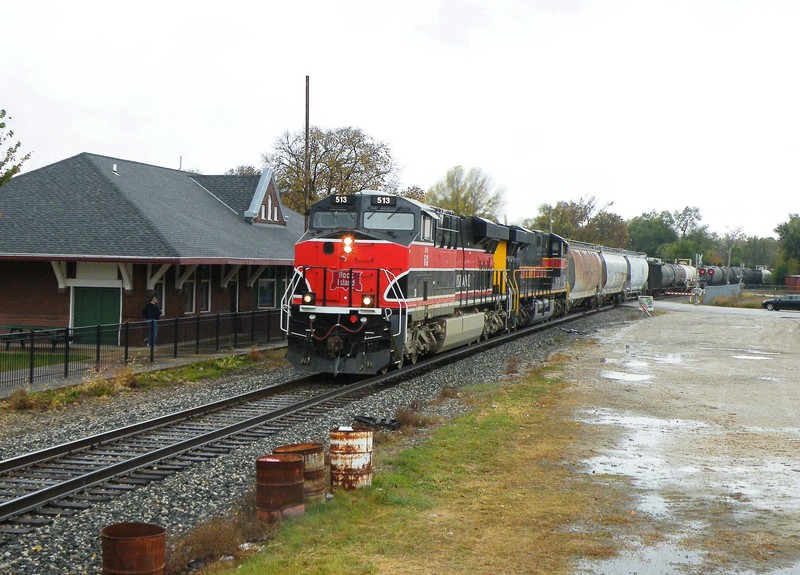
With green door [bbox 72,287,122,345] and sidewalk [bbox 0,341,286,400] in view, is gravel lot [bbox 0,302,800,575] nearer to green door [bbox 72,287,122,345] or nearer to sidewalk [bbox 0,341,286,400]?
sidewalk [bbox 0,341,286,400]

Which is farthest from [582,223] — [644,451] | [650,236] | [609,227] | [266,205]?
[644,451]

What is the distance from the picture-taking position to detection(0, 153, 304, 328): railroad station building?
2392 centimetres

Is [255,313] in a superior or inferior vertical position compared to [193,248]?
inferior

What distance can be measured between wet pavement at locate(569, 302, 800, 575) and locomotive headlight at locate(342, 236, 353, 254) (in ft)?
19.2

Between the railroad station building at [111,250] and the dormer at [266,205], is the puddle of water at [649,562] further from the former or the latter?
the dormer at [266,205]

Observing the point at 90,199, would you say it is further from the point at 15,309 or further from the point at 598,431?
the point at 598,431

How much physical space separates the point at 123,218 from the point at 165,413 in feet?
41.8

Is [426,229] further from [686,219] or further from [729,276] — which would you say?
[686,219]

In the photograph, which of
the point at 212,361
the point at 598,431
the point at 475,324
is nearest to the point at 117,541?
the point at 598,431

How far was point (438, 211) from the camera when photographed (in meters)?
20.6

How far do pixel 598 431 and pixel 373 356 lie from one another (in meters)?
5.90

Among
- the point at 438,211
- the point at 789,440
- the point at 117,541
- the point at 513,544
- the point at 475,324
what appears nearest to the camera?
the point at 117,541

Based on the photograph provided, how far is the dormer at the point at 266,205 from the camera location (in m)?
33.7

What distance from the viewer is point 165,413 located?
1442cm
